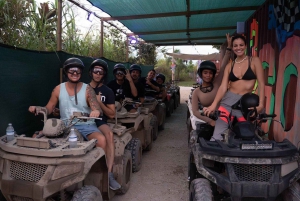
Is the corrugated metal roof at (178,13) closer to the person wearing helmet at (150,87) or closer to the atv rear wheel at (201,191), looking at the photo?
the person wearing helmet at (150,87)

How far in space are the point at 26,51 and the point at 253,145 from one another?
3045mm

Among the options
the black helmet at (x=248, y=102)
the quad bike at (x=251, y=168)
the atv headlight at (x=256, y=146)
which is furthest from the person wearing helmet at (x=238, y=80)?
the atv headlight at (x=256, y=146)

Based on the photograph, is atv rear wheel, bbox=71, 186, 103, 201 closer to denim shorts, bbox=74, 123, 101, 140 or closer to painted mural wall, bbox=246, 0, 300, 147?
denim shorts, bbox=74, 123, 101, 140

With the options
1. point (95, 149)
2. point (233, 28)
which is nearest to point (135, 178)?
point (95, 149)

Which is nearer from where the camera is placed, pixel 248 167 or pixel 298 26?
pixel 248 167

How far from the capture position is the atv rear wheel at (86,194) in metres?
2.47

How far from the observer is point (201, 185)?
270cm

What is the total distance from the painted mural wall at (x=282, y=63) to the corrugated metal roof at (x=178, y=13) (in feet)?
3.22

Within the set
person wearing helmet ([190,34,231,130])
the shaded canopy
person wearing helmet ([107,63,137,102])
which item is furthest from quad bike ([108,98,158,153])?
the shaded canopy

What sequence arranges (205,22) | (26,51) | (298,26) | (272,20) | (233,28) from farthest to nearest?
(233,28)
(205,22)
(272,20)
(298,26)
(26,51)

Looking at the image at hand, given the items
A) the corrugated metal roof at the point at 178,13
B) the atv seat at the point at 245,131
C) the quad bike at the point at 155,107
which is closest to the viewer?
the atv seat at the point at 245,131

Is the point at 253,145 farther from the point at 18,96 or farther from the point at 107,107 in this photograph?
the point at 18,96

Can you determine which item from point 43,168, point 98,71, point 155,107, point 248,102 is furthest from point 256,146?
point 155,107

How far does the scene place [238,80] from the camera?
3.45 m
